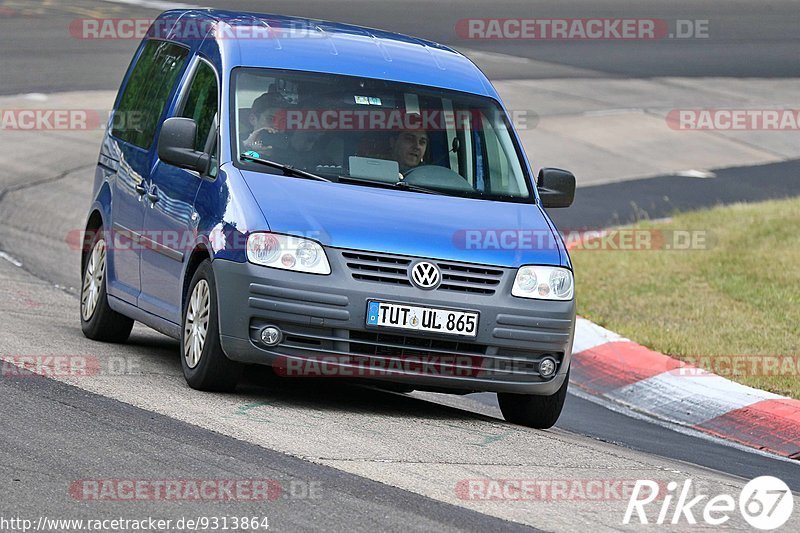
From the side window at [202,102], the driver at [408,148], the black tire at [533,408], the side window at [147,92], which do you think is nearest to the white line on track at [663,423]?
the black tire at [533,408]

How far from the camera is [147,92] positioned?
10328 millimetres

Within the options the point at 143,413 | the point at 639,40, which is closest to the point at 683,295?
the point at 143,413

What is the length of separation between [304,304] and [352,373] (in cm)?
43

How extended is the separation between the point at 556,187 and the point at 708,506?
310 cm

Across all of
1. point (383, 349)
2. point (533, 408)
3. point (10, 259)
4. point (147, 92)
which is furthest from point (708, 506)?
point (10, 259)

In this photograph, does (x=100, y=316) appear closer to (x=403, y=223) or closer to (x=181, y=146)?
(x=181, y=146)

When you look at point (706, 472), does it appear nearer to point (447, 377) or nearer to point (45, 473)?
point (447, 377)

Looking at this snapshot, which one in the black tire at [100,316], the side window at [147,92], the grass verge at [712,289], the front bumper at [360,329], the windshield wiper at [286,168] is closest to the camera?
the front bumper at [360,329]

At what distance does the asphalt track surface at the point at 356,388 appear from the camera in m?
6.17

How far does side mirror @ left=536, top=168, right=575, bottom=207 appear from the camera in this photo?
30.6ft

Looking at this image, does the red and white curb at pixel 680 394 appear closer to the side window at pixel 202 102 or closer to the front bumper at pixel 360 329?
the front bumper at pixel 360 329

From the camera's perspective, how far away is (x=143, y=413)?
24.6 feet

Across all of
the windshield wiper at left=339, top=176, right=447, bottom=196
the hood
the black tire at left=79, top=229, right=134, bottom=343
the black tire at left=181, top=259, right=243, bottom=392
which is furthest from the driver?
the black tire at left=79, top=229, right=134, bottom=343

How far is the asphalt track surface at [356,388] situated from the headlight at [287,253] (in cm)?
98
